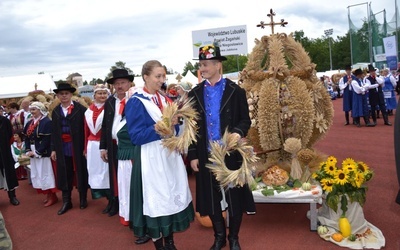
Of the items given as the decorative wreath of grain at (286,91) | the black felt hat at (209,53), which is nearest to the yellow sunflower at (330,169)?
the decorative wreath of grain at (286,91)

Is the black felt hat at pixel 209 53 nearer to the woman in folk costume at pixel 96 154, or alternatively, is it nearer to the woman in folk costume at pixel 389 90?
the woman in folk costume at pixel 96 154

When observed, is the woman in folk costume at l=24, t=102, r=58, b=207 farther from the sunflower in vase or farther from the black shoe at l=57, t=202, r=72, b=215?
the sunflower in vase

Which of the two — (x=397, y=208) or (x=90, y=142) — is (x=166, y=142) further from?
(x=397, y=208)

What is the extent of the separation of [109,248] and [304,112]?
280 cm

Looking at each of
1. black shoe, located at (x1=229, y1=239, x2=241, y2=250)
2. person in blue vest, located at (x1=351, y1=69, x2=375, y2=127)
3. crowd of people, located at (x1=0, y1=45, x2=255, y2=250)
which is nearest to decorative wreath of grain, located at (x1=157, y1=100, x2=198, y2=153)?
crowd of people, located at (x1=0, y1=45, x2=255, y2=250)

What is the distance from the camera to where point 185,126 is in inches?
125

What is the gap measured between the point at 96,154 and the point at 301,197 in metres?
2.86

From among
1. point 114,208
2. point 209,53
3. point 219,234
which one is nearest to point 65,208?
point 114,208

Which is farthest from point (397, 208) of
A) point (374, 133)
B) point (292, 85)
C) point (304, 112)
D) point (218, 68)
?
point (374, 133)

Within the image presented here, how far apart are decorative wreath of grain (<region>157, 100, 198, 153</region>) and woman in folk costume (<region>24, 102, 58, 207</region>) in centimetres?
344

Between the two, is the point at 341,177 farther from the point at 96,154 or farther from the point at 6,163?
the point at 6,163

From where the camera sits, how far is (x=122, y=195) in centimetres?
388

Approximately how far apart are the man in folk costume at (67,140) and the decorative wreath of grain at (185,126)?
112 inches

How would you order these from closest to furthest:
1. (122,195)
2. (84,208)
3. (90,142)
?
(122,195), (90,142), (84,208)
